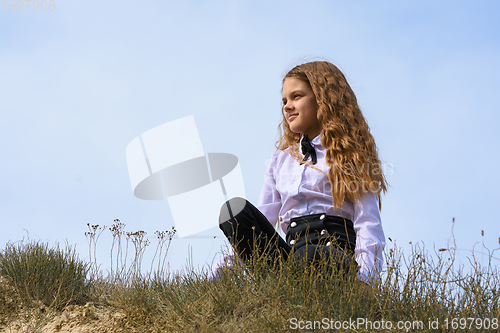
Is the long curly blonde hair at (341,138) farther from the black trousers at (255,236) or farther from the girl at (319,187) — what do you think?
the black trousers at (255,236)

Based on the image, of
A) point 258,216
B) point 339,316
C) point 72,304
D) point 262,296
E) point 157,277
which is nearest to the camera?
point 339,316

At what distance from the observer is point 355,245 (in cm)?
300

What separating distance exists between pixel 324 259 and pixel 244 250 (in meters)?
0.60

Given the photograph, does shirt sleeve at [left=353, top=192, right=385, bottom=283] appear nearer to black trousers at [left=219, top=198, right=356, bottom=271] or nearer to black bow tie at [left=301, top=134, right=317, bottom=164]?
black trousers at [left=219, top=198, right=356, bottom=271]

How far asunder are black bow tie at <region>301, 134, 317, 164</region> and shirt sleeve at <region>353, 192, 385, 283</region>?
19.7 inches

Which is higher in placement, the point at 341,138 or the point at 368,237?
the point at 341,138

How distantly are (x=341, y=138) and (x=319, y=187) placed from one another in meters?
0.44

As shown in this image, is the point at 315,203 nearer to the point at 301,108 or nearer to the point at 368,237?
the point at 368,237

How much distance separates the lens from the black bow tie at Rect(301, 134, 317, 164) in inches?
129

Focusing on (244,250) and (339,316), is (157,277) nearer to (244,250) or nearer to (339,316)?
(244,250)

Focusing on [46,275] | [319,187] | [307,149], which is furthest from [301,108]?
[46,275]

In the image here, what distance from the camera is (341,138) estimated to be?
3260 millimetres

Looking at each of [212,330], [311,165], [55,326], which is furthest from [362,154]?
[55,326]

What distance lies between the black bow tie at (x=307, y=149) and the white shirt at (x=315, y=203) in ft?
0.10
